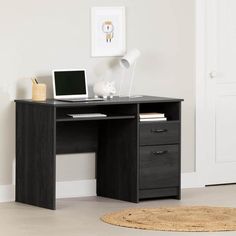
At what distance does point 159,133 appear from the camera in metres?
6.68

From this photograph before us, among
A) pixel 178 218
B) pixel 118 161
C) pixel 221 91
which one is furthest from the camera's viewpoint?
pixel 221 91

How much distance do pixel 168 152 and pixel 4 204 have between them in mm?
1257

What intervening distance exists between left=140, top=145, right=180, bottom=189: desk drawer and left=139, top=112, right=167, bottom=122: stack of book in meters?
A: 0.20

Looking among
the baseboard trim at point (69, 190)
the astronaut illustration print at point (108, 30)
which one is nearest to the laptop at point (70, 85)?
the astronaut illustration print at point (108, 30)

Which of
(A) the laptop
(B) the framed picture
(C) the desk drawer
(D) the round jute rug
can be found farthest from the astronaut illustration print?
(D) the round jute rug

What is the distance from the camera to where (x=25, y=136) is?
6.57m

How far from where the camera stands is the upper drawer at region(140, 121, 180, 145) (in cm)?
662

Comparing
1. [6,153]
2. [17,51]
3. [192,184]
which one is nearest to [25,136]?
[6,153]

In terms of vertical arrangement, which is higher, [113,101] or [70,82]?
[70,82]

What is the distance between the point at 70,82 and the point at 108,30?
0.55m

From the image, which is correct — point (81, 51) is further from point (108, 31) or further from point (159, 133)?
point (159, 133)

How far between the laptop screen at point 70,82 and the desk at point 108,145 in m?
0.13

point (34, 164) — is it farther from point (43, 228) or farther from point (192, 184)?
point (192, 184)

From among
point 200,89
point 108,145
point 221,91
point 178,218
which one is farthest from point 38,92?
point 221,91
